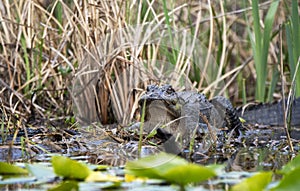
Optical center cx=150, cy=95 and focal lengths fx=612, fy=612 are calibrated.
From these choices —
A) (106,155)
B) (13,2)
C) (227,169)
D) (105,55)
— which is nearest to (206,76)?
(105,55)

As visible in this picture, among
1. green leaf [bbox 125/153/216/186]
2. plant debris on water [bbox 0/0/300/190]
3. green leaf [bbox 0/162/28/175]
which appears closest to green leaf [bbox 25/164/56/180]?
plant debris on water [bbox 0/0/300/190]

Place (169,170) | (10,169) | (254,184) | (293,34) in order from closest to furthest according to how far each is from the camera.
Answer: (254,184)
(169,170)
(10,169)
(293,34)

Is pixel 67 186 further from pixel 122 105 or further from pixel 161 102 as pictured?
pixel 122 105

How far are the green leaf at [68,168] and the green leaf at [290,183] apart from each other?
0.66 metres

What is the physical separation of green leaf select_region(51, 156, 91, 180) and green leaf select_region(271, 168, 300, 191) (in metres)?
0.66

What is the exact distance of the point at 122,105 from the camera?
4.40m

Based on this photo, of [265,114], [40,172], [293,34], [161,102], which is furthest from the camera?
[265,114]

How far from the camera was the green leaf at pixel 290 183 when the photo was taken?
6.00ft

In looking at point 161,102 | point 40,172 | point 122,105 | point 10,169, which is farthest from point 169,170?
point 122,105

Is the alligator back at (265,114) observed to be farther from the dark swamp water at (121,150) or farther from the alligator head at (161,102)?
the alligator head at (161,102)

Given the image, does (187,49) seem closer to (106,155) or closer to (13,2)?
(13,2)

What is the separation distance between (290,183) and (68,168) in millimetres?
741

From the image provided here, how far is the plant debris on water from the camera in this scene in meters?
2.19

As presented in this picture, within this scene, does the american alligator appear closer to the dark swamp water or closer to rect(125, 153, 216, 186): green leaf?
the dark swamp water
